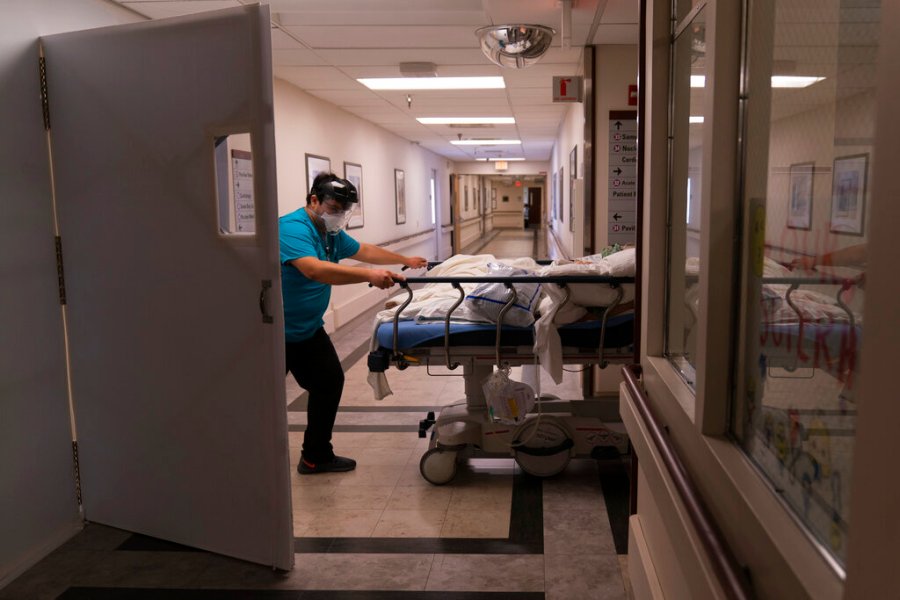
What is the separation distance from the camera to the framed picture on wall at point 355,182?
844 cm

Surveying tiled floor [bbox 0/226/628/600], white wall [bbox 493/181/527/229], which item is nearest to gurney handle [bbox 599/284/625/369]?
tiled floor [bbox 0/226/628/600]

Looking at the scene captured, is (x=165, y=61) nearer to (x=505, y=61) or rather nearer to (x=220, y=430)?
(x=220, y=430)

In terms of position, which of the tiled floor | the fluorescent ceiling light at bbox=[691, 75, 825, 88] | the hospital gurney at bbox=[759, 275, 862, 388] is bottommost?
the tiled floor

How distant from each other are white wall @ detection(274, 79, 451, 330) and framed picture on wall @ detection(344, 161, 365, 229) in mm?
83

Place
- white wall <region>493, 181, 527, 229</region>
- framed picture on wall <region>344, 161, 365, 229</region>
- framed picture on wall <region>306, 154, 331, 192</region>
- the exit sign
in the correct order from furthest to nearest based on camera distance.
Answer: white wall <region>493, 181, 527, 229</region>, framed picture on wall <region>344, 161, 365, 229</region>, framed picture on wall <region>306, 154, 331, 192</region>, the exit sign

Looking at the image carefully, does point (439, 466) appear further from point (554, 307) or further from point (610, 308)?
point (610, 308)

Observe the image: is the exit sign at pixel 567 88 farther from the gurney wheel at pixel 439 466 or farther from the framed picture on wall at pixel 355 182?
the framed picture on wall at pixel 355 182

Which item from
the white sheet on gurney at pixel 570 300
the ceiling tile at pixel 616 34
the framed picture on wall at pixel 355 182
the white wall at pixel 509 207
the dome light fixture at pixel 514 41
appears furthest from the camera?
the white wall at pixel 509 207

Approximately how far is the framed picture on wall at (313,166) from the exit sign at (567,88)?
2610mm

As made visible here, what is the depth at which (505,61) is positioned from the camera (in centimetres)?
427

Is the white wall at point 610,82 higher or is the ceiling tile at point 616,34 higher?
the ceiling tile at point 616,34

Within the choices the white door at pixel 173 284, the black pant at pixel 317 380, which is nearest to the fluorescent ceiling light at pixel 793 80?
the white door at pixel 173 284

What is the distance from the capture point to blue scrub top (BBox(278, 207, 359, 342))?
3.47m

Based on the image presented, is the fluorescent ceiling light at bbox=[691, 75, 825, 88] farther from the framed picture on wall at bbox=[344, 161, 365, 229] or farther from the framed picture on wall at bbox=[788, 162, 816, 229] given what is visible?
the framed picture on wall at bbox=[344, 161, 365, 229]
